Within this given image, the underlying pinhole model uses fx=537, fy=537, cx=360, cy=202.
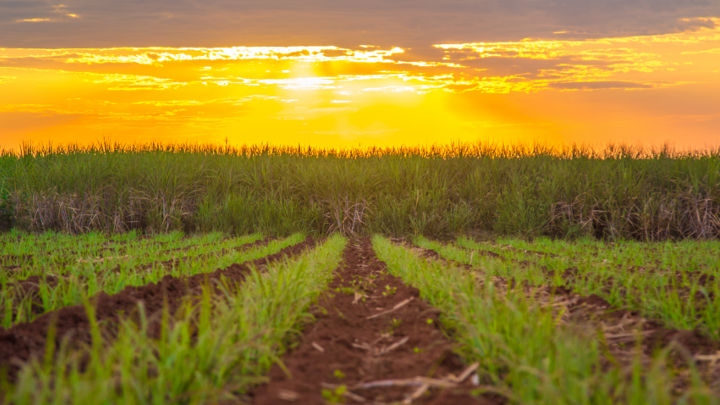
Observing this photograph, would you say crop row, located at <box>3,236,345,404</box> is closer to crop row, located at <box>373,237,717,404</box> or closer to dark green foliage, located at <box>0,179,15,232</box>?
crop row, located at <box>373,237,717,404</box>

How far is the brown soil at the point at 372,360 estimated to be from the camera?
110 inches

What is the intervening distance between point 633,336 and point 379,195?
10537 mm

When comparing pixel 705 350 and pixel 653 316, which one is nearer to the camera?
pixel 705 350

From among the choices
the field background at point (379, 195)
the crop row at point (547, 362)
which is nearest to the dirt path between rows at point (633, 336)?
the crop row at point (547, 362)

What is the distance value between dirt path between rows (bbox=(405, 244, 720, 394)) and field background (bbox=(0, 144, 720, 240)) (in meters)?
8.39

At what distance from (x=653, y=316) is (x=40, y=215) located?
15.9 m

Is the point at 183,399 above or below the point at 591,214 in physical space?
above

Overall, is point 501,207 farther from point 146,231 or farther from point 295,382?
point 295,382

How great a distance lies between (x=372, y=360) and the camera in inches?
138

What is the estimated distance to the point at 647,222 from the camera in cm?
1391

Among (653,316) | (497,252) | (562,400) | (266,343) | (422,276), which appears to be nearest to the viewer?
(562,400)

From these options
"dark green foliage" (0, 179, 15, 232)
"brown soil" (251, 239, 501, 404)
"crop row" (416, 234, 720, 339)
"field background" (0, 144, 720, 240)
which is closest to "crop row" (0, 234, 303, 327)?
"brown soil" (251, 239, 501, 404)

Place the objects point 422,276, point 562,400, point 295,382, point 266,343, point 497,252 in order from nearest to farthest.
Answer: point 562,400 → point 295,382 → point 266,343 → point 422,276 → point 497,252

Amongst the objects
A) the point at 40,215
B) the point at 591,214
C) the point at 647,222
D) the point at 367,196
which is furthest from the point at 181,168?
the point at 647,222
